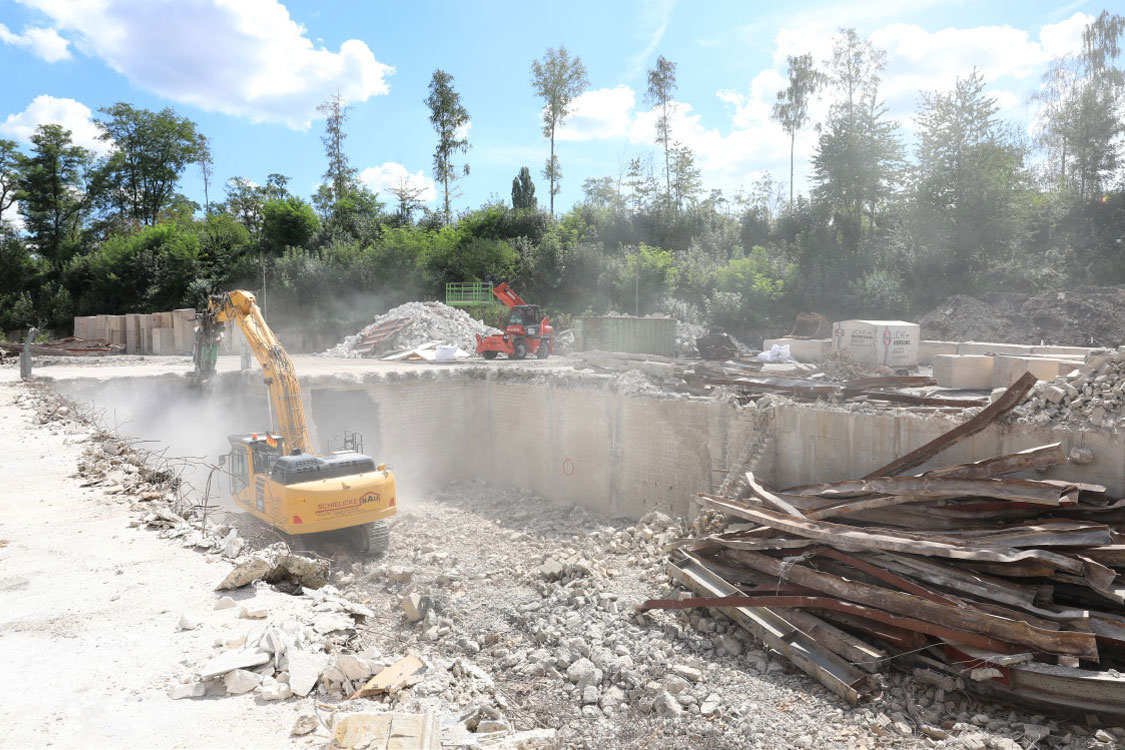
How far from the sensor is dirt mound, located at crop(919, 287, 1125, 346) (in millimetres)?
22406

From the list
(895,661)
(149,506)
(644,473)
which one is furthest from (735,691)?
(644,473)

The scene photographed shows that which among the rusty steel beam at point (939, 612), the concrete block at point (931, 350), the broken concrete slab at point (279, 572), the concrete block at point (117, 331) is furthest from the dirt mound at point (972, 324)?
the concrete block at point (117, 331)

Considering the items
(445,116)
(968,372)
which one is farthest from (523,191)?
(968,372)

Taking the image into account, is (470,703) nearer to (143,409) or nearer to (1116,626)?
(1116,626)

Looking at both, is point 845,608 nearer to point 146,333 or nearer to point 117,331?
point 146,333

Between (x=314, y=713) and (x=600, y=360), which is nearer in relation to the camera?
(x=314, y=713)

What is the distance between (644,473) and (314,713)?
37.6 ft

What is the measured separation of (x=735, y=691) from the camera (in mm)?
7215

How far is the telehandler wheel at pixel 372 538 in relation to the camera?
11.4 meters

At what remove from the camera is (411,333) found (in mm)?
25484

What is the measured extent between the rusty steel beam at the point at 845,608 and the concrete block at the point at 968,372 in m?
7.37

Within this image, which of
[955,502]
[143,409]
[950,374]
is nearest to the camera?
[955,502]

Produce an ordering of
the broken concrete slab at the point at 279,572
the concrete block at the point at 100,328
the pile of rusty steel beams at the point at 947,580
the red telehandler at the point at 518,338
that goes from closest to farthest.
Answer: the broken concrete slab at the point at 279,572
the pile of rusty steel beams at the point at 947,580
the red telehandler at the point at 518,338
the concrete block at the point at 100,328

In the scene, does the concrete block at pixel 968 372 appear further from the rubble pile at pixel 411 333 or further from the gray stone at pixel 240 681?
the rubble pile at pixel 411 333
